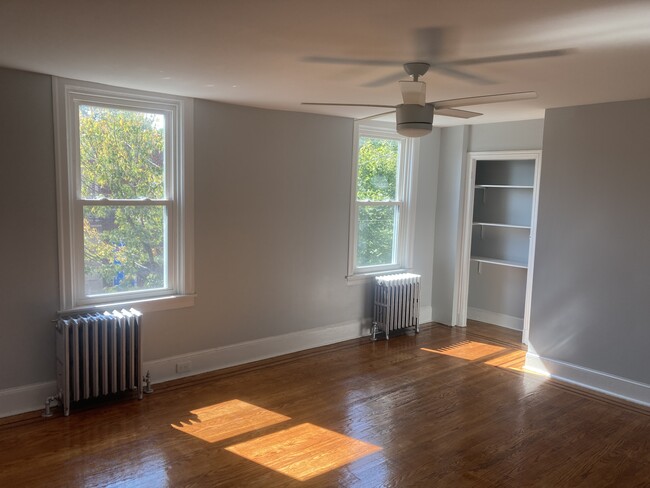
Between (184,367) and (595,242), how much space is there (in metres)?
3.71

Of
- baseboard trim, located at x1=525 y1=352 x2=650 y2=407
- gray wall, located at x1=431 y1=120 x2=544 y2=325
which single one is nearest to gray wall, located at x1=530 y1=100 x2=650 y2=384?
baseboard trim, located at x1=525 y1=352 x2=650 y2=407

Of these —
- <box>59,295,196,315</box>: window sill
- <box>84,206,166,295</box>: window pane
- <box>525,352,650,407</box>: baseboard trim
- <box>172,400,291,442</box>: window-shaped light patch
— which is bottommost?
<box>172,400,291,442</box>: window-shaped light patch

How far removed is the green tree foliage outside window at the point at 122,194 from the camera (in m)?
3.96

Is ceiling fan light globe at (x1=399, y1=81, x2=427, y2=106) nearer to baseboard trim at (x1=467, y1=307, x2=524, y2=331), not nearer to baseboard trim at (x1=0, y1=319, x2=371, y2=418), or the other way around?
baseboard trim at (x1=0, y1=319, x2=371, y2=418)

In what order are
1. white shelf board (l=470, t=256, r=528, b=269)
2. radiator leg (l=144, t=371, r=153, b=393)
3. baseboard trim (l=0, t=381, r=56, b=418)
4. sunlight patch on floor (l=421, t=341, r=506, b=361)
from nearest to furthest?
baseboard trim (l=0, t=381, r=56, b=418) → radiator leg (l=144, t=371, r=153, b=393) → sunlight patch on floor (l=421, t=341, r=506, b=361) → white shelf board (l=470, t=256, r=528, b=269)

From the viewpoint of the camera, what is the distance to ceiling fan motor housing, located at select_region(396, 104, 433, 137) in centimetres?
303

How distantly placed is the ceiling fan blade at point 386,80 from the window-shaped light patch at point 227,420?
2.49 m

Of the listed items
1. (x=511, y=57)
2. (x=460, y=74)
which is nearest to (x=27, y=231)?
(x=460, y=74)

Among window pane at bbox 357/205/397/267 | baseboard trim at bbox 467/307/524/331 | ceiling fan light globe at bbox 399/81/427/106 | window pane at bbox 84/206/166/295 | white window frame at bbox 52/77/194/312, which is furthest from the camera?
baseboard trim at bbox 467/307/524/331

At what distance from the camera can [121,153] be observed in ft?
13.4

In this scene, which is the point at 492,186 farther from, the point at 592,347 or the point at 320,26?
the point at 320,26

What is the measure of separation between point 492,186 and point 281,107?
2.85m

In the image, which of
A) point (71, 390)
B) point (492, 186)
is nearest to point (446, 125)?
point (492, 186)

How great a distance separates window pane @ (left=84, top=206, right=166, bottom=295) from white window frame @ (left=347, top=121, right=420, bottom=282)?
6.99 ft
